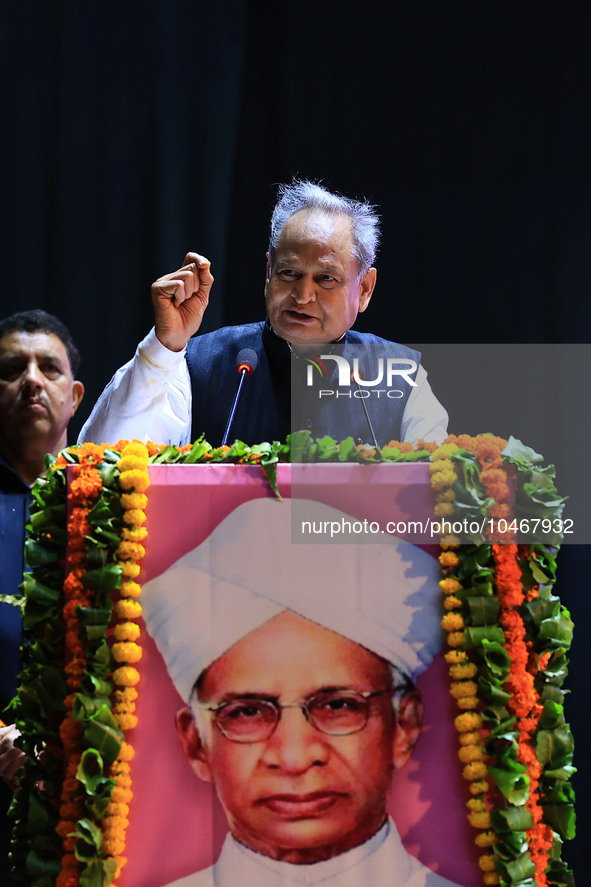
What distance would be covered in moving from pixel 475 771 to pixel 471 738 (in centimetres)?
5

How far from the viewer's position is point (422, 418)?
215 cm

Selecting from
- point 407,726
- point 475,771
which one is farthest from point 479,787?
point 407,726

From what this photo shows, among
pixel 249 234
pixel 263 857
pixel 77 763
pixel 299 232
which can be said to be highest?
pixel 249 234

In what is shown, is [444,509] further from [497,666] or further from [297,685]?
[297,685]

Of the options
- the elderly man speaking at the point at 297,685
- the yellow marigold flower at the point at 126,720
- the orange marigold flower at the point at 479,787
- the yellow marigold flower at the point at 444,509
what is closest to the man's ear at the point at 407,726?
the elderly man speaking at the point at 297,685

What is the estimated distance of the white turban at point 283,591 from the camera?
4.64 feet

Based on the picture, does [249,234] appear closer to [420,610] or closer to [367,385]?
[367,385]

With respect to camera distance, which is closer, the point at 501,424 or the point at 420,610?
the point at 420,610

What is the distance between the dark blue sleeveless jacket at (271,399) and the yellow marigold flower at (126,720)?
88cm

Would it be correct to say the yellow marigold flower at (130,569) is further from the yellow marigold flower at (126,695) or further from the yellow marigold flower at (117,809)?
the yellow marigold flower at (117,809)

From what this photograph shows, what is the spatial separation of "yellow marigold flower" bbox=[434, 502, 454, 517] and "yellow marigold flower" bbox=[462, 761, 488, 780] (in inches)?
14.8

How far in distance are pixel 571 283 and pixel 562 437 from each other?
53cm

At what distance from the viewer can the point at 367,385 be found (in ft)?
7.42

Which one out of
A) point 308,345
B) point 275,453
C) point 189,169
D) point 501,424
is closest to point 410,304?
point 501,424
